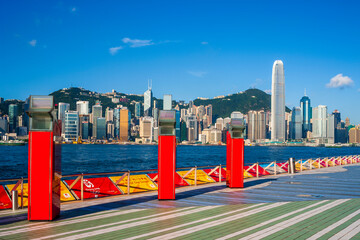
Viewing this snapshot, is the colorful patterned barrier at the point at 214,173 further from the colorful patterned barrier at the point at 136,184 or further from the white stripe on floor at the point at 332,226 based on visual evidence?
the white stripe on floor at the point at 332,226

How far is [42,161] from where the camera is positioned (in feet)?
33.4

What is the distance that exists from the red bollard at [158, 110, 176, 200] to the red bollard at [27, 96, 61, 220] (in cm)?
422

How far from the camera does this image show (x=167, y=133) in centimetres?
1359

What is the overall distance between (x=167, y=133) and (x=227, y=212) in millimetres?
3834

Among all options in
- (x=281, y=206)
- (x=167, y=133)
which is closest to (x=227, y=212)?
(x=281, y=206)

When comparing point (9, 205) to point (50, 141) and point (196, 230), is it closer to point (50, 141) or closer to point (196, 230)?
point (50, 141)

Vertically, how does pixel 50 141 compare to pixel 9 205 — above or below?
above

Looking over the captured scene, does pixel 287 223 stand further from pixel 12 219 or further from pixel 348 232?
pixel 12 219

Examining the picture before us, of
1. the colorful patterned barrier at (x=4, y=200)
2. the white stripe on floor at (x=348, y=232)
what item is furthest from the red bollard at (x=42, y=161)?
the white stripe on floor at (x=348, y=232)

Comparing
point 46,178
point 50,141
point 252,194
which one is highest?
point 50,141

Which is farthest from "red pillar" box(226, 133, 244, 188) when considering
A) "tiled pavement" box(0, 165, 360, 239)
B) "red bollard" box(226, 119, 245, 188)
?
"tiled pavement" box(0, 165, 360, 239)

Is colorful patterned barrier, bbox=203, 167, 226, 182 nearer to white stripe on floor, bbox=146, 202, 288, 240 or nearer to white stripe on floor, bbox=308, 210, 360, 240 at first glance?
white stripe on floor, bbox=146, 202, 288, 240

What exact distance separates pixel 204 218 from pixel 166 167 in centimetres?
368

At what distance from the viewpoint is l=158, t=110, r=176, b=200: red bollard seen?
13.6 m
